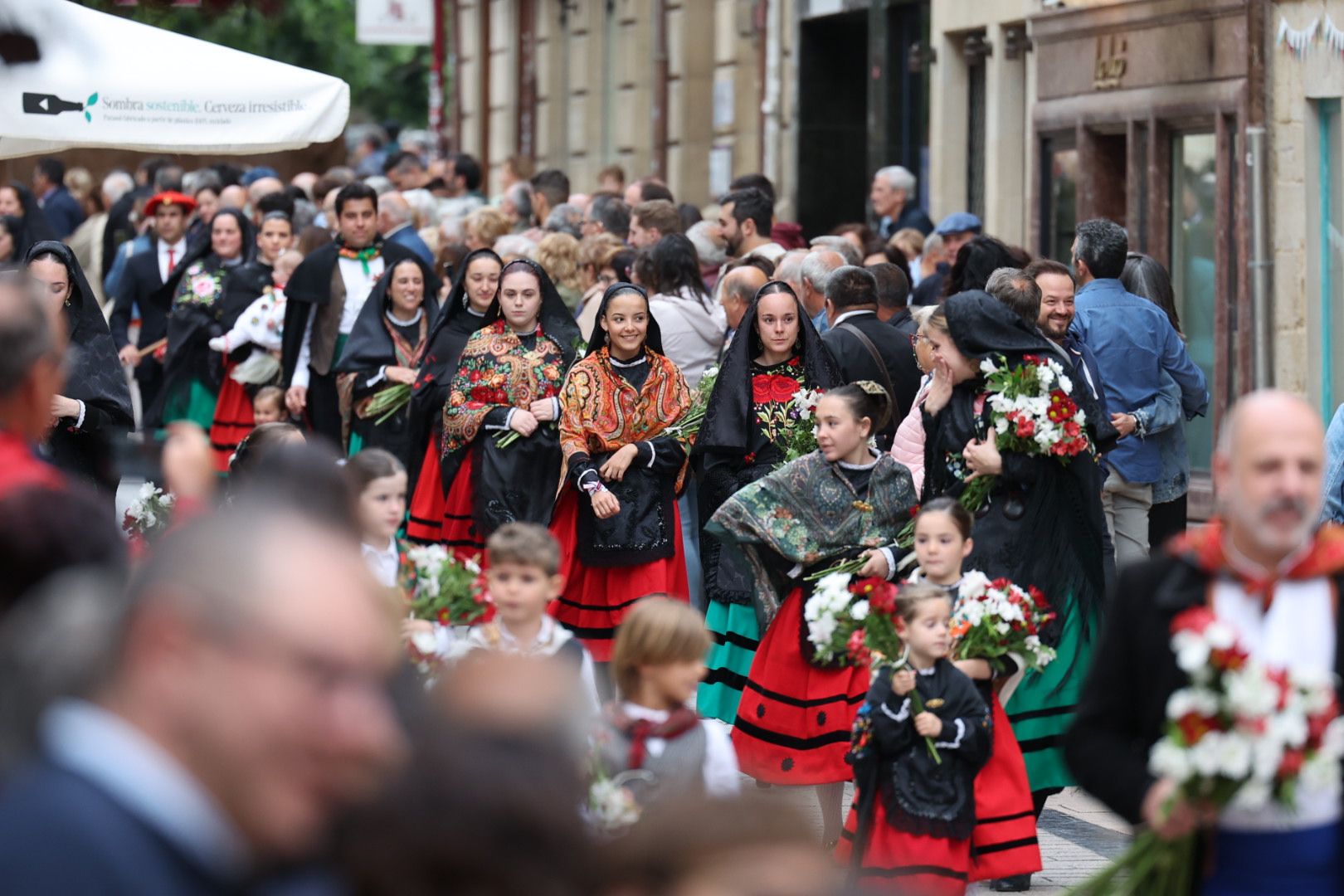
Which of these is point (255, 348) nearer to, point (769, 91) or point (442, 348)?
point (442, 348)

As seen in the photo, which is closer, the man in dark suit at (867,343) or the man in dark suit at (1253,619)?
the man in dark suit at (1253,619)

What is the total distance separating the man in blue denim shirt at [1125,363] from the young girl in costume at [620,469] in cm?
182

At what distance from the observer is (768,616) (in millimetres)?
8477

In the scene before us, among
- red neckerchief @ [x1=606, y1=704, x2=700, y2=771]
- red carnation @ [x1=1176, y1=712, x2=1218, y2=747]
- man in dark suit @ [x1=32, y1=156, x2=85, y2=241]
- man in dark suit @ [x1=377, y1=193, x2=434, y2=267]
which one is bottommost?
red neckerchief @ [x1=606, y1=704, x2=700, y2=771]

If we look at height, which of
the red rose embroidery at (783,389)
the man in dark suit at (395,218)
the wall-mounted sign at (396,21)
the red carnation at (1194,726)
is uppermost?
the wall-mounted sign at (396,21)

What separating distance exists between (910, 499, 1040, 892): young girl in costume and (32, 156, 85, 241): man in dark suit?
16.1 m

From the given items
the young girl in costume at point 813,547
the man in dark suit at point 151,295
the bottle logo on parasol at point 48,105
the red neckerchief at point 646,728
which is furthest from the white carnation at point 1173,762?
the man in dark suit at point 151,295

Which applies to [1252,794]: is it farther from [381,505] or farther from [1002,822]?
[381,505]

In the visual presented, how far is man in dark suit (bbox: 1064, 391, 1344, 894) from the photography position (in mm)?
3934

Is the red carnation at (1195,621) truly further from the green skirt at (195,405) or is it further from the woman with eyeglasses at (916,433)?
the green skirt at (195,405)

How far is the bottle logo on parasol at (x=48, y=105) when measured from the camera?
28.4 feet

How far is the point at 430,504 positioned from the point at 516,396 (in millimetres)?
1029

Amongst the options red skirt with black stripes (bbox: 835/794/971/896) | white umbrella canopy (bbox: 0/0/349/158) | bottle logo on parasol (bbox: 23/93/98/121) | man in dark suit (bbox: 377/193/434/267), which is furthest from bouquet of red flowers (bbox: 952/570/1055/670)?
man in dark suit (bbox: 377/193/434/267)

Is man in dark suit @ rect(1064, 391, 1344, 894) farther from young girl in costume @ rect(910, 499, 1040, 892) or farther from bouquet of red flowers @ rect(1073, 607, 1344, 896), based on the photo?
young girl in costume @ rect(910, 499, 1040, 892)
